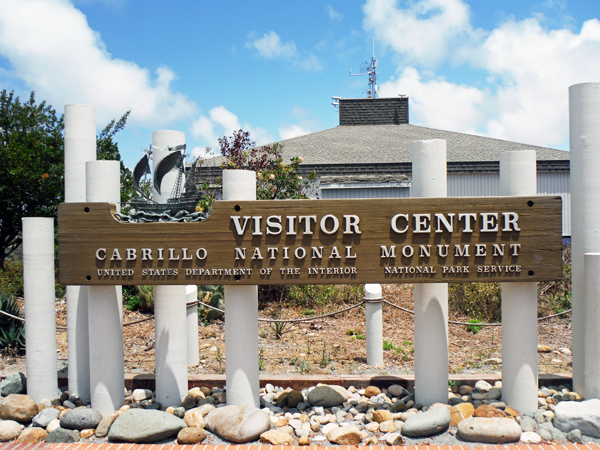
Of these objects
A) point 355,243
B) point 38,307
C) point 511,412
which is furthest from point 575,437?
point 38,307

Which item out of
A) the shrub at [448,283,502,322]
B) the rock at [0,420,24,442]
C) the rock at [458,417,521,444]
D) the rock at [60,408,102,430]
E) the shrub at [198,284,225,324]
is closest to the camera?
the rock at [458,417,521,444]

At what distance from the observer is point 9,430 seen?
4.81m

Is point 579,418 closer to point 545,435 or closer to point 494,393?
point 545,435

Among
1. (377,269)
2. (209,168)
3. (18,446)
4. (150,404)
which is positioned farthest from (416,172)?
(209,168)

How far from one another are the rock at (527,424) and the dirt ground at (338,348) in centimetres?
165

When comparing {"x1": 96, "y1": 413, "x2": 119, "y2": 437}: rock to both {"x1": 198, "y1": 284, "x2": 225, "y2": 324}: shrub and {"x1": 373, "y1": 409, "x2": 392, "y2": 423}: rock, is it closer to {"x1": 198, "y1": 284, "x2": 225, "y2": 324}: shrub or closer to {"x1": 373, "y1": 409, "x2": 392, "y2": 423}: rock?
{"x1": 373, "y1": 409, "x2": 392, "y2": 423}: rock

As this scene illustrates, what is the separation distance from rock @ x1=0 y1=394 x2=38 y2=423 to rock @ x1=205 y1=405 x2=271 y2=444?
1.92 metres

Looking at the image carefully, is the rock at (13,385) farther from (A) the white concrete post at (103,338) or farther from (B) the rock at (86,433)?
(B) the rock at (86,433)

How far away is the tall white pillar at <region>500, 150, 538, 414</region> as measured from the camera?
496 centimetres

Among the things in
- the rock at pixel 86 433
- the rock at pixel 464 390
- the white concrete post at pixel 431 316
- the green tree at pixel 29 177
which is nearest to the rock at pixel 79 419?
the rock at pixel 86 433

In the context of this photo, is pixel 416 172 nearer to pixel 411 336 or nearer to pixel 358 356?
pixel 358 356

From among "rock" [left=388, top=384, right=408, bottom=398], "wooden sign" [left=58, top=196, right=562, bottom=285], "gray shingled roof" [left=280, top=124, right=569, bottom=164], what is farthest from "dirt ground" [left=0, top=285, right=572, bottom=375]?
"gray shingled roof" [left=280, top=124, right=569, bottom=164]

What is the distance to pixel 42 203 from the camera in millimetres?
12094

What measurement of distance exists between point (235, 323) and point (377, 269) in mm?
1519
